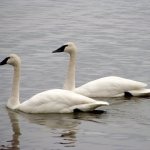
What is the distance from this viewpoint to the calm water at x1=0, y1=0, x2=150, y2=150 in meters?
15.0

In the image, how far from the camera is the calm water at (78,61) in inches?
591

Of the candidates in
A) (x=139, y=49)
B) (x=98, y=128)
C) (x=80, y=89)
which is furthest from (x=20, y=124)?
(x=139, y=49)

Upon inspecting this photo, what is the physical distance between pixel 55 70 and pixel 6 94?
2.76 metres

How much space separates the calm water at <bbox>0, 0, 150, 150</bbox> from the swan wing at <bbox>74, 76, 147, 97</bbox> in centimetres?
31

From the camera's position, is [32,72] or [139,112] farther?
[32,72]

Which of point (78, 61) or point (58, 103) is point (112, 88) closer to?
point (58, 103)

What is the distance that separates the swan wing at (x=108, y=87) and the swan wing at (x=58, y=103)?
1609mm

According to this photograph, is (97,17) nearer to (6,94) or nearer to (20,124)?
(6,94)

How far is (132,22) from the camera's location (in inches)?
1177

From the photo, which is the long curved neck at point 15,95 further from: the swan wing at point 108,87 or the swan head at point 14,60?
the swan wing at point 108,87

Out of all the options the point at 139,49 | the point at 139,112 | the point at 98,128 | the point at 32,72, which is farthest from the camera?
the point at 139,49

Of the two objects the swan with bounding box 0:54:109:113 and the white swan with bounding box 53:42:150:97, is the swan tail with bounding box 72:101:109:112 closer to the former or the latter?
the swan with bounding box 0:54:109:113

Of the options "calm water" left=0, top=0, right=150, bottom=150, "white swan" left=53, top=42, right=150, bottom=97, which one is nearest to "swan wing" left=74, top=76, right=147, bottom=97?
"white swan" left=53, top=42, right=150, bottom=97

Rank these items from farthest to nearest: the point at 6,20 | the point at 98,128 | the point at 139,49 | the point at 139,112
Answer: the point at 6,20
the point at 139,49
the point at 139,112
the point at 98,128
